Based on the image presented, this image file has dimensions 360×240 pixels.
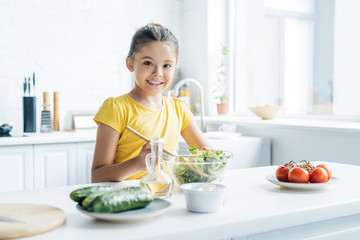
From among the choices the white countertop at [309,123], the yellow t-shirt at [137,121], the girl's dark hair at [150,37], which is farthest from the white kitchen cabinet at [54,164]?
the girl's dark hair at [150,37]

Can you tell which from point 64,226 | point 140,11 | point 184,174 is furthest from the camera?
point 140,11

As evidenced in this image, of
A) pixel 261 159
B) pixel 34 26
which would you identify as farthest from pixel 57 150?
pixel 261 159

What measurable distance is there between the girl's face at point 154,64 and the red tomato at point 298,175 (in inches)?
23.1

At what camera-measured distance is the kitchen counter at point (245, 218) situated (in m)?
0.78

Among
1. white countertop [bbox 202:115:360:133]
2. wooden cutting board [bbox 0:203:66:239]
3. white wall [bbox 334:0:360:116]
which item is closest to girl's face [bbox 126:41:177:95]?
wooden cutting board [bbox 0:203:66:239]

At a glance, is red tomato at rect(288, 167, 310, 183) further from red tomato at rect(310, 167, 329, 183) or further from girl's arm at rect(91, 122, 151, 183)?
girl's arm at rect(91, 122, 151, 183)

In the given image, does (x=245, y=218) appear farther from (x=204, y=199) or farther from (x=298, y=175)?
(x=298, y=175)

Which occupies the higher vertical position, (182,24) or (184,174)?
(182,24)

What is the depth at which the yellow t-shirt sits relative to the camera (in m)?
1.50

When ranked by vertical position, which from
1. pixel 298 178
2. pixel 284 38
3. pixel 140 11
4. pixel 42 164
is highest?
pixel 140 11

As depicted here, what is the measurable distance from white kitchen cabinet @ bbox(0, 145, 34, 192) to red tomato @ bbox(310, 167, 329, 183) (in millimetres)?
1940

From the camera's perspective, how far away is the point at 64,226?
0.81m

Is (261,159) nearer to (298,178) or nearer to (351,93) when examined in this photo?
(351,93)

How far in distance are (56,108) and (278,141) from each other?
1659mm
